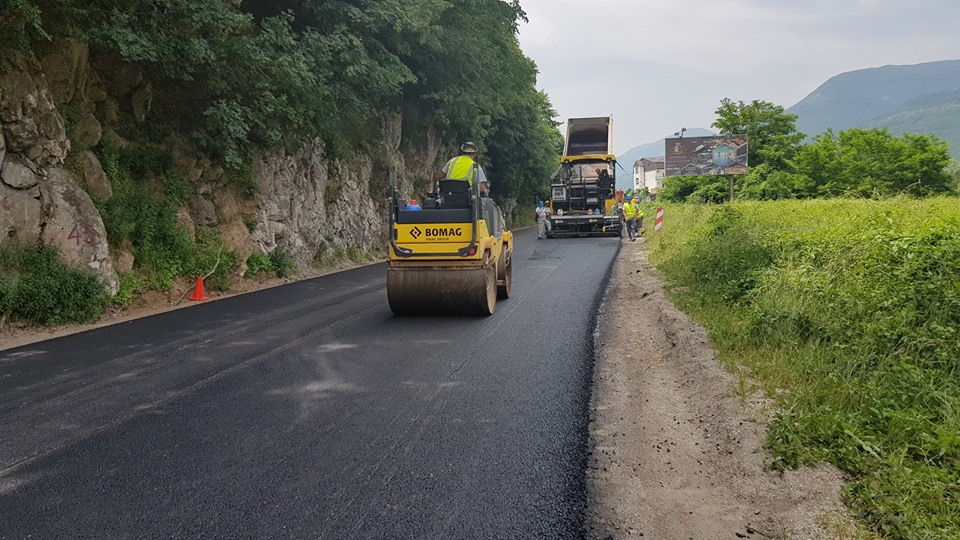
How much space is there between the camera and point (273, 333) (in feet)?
26.0

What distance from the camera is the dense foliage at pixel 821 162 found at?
37406 millimetres

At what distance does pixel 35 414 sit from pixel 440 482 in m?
3.52

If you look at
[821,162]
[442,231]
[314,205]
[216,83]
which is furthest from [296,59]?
[821,162]

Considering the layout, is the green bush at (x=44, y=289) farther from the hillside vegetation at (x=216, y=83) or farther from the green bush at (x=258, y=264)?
the green bush at (x=258, y=264)

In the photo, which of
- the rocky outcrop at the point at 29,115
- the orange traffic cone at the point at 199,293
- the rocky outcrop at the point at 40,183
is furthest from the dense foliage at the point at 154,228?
the rocky outcrop at the point at 29,115

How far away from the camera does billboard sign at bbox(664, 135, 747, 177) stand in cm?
4022

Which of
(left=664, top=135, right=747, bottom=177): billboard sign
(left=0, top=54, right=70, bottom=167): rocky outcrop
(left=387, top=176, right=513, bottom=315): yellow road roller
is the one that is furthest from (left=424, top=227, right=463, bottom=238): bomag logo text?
(left=664, top=135, right=747, bottom=177): billboard sign

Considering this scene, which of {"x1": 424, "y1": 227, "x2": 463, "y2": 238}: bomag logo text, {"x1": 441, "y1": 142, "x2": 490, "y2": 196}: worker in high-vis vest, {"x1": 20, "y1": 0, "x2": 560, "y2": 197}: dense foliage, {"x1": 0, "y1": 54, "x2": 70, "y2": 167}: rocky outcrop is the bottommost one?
{"x1": 424, "y1": 227, "x2": 463, "y2": 238}: bomag logo text

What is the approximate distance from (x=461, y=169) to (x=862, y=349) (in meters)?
5.77

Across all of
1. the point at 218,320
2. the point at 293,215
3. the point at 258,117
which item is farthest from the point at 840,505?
the point at 293,215

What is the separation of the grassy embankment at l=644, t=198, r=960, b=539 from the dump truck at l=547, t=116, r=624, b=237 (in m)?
15.4

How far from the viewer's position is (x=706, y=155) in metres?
41.4

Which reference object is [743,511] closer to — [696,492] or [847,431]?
[696,492]

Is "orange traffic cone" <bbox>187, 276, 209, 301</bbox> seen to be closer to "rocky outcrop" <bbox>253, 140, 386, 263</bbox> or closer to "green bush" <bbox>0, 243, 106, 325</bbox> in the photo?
"green bush" <bbox>0, 243, 106, 325</bbox>
